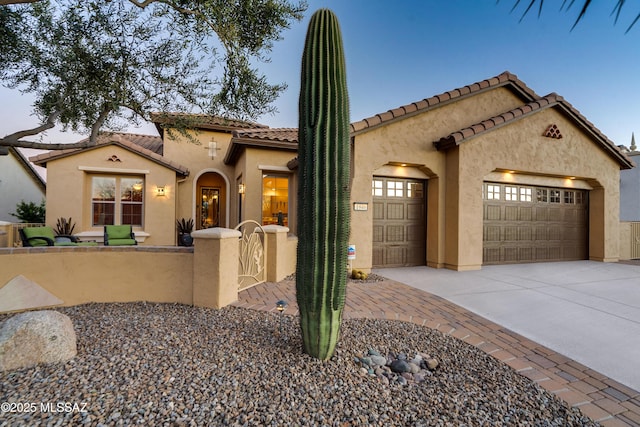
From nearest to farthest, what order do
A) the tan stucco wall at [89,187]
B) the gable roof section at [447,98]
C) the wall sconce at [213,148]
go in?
the gable roof section at [447,98] < the tan stucco wall at [89,187] < the wall sconce at [213,148]

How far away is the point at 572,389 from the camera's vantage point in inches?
98.3

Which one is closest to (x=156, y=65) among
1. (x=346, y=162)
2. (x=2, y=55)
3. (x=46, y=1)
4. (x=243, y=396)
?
(x=46, y=1)

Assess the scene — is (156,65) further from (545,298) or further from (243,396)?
(545,298)

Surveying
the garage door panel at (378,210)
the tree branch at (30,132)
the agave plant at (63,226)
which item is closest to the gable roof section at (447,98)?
the garage door panel at (378,210)

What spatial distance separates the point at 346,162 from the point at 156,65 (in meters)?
4.35

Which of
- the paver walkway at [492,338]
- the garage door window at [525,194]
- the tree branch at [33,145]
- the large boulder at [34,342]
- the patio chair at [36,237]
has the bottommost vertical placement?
the paver walkway at [492,338]

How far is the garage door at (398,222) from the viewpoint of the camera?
7.66 meters

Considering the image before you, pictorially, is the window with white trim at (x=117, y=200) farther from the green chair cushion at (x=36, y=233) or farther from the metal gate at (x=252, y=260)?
the metal gate at (x=252, y=260)

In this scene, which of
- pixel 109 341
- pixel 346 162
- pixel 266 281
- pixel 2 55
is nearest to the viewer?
pixel 346 162

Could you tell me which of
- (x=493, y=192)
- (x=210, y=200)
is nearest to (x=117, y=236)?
(x=210, y=200)

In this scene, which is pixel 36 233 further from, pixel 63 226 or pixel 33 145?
pixel 33 145

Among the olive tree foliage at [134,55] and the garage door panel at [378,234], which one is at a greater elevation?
the olive tree foliage at [134,55]

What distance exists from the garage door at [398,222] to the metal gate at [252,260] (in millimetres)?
3110

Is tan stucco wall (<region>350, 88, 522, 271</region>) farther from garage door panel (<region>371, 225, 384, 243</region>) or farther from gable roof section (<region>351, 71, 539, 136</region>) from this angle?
garage door panel (<region>371, 225, 384, 243</region>)
